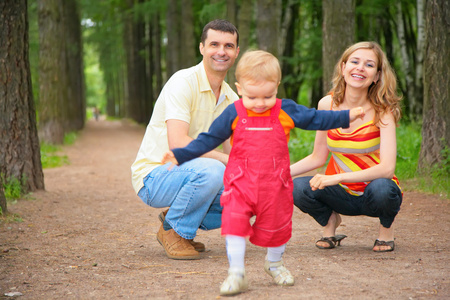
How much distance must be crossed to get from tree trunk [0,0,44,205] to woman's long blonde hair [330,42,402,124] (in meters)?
4.84

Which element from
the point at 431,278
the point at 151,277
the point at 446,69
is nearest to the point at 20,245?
the point at 151,277

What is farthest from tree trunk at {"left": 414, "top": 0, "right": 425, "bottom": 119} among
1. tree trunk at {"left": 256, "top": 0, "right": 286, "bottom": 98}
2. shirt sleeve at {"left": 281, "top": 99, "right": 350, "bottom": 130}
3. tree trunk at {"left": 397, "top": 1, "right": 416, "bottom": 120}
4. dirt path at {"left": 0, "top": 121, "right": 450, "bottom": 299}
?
shirt sleeve at {"left": 281, "top": 99, "right": 350, "bottom": 130}

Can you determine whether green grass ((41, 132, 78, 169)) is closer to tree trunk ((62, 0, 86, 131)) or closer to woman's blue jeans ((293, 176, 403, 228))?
tree trunk ((62, 0, 86, 131))

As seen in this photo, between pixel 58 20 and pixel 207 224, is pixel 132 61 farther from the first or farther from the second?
pixel 207 224

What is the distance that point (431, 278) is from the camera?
139 inches

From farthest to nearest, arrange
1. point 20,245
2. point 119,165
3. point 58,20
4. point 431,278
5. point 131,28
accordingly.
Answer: point 131,28 < point 58,20 < point 119,165 < point 20,245 < point 431,278

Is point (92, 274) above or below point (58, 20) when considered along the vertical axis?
below

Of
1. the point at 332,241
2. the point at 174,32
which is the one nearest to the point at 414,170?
the point at 332,241

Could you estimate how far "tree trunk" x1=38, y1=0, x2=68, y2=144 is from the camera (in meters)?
15.6

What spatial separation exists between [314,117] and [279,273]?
3.37 ft

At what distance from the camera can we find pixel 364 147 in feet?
13.9

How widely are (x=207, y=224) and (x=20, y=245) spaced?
180 cm

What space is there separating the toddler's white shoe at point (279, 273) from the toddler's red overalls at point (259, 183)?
211 millimetres

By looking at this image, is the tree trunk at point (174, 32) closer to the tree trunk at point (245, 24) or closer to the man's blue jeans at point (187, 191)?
the tree trunk at point (245, 24)
